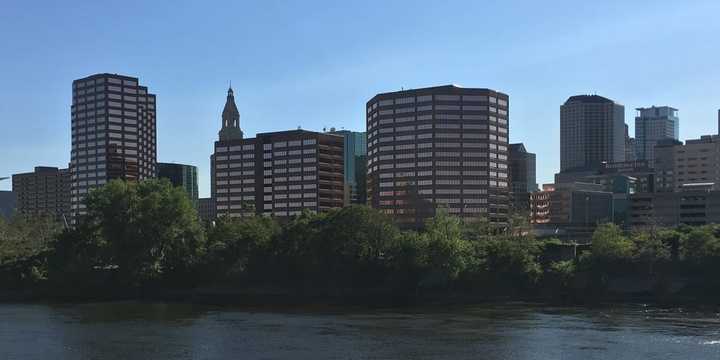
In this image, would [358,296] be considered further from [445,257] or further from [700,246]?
[700,246]

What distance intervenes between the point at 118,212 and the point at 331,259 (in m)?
39.8

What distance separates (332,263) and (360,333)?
56.7m

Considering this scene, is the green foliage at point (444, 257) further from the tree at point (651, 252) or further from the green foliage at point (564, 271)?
the tree at point (651, 252)

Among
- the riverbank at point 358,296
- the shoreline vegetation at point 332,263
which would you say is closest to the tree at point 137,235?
the shoreline vegetation at point 332,263

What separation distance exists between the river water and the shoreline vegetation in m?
18.2

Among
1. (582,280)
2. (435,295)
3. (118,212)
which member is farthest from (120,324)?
(582,280)

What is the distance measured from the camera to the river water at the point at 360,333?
78.3 m

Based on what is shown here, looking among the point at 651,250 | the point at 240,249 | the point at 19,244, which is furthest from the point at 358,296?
the point at 19,244

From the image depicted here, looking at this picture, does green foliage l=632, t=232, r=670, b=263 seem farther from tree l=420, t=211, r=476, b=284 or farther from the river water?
tree l=420, t=211, r=476, b=284

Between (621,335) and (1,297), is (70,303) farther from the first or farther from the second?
(621,335)

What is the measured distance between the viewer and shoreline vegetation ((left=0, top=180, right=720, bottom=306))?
140125mm

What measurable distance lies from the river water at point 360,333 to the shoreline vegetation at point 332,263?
18.2 m

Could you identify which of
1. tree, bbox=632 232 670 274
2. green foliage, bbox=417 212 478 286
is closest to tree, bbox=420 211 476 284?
green foliage, bbox=417 212 478 286

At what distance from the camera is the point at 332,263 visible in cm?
14850
